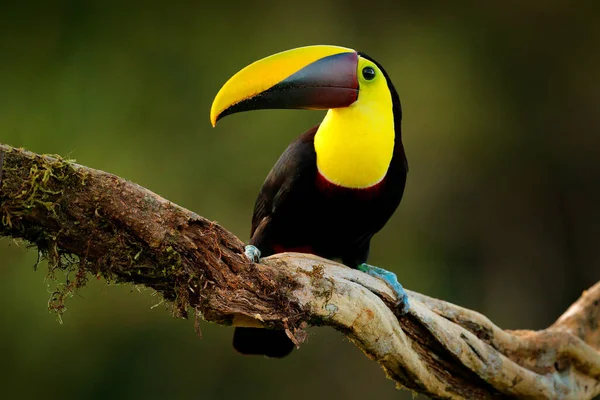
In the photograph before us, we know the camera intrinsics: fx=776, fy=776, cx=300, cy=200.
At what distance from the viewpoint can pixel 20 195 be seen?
176cm

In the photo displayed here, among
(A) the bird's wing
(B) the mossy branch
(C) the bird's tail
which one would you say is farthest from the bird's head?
(C) the bird's tail

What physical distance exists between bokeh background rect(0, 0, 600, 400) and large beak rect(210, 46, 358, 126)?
3135 mm

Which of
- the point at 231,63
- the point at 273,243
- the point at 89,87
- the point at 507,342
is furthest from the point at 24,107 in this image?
the point at 507,342

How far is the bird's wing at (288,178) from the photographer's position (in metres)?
2.81

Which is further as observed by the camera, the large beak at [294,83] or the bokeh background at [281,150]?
the bokeh background at [281,150]

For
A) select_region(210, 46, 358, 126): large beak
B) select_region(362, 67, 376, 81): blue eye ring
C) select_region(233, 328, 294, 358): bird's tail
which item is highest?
select_region(362, 67, 376, 81): blue eye ring

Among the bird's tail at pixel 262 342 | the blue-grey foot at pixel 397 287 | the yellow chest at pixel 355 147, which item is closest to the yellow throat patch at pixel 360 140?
the yellow chest at pixel 355 147

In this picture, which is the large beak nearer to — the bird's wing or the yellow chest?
the yellow chest

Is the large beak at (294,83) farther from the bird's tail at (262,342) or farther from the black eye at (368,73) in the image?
the bird's tail at (262,342)

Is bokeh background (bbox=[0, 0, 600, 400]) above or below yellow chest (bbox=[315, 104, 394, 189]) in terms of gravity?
above

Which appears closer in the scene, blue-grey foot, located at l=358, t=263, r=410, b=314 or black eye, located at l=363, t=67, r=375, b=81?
blue-grey foot, located at l=358, t=263, r=410, b=314

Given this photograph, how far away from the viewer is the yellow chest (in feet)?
8.91

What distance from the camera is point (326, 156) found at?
2766 mm

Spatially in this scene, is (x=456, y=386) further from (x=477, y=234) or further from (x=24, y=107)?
(x=24, y=107)
